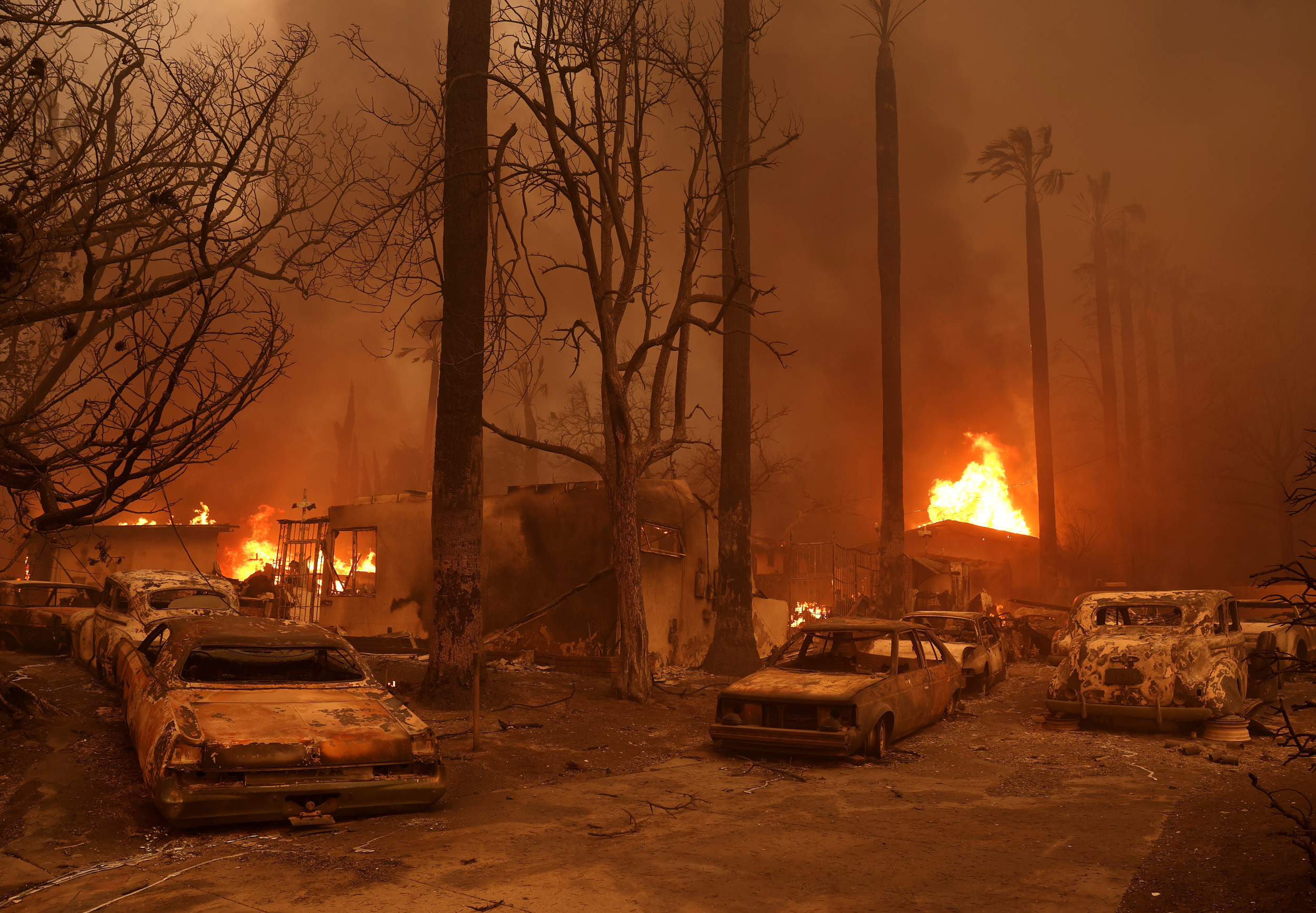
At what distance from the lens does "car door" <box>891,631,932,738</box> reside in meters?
9.29

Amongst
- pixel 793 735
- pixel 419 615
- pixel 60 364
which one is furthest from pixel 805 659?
pixel 419 615

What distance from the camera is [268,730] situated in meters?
5.87

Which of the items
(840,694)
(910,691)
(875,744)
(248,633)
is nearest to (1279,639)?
(910,691)

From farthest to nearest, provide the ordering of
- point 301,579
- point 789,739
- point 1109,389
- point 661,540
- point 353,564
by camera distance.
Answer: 1. point 1109,389
2. point 301,579
3. point 353,564
4. point 661,540
5. point 789,739

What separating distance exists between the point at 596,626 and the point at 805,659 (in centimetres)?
598

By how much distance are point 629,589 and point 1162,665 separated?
20.8 feet

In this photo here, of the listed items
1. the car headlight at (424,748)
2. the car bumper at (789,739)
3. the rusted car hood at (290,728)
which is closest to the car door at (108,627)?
the rusted car hood at (290,728)

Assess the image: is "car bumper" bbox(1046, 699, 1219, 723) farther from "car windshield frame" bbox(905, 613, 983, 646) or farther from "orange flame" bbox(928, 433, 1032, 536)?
"orange flame" bbox(928, 433, 1032, 536)

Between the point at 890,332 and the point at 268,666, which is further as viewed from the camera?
the point at 890,332

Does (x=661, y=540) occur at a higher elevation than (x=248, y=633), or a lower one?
higher

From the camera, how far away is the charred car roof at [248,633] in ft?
22.9

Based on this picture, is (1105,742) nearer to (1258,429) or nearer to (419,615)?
(419,615)

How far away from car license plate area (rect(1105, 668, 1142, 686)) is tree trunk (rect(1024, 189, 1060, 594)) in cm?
2331

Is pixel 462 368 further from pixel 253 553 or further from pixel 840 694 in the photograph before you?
pixel 253 553
